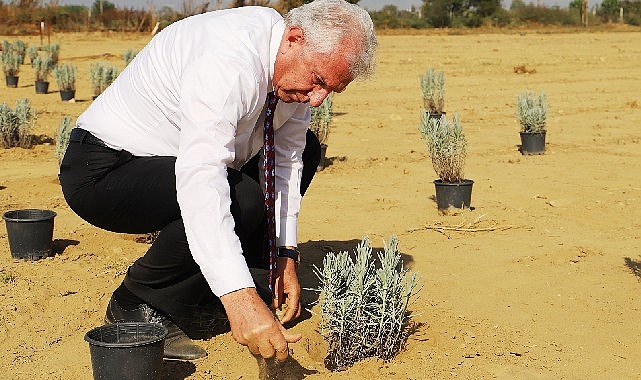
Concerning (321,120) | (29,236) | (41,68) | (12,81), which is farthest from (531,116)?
(12,81)

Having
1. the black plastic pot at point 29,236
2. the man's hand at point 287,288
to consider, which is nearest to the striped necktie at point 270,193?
the man's hand at point 287,288

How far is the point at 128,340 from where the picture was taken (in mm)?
3148

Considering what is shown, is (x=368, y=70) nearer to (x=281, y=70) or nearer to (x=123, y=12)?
(x=281, y=70)

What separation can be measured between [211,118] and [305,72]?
337 mm

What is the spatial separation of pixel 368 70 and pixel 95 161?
44.9 inches

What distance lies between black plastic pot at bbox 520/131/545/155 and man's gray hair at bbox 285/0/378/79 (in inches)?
251

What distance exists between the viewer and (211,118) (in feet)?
8.51

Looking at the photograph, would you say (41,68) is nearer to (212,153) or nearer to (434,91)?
(434,91)

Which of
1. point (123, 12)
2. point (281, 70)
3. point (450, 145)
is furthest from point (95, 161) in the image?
point (123, 12)

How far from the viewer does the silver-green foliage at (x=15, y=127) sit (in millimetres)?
8703

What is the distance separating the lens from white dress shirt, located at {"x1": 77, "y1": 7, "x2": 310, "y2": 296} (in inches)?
100.0

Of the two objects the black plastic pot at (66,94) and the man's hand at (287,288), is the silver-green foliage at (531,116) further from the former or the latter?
the black plastic pot at (66,94)

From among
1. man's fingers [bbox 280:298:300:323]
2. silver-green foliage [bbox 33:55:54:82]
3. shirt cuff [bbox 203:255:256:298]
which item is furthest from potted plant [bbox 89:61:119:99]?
shirt cuff [bbox 203:255:256:298]

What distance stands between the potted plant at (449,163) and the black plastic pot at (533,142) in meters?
2.63
